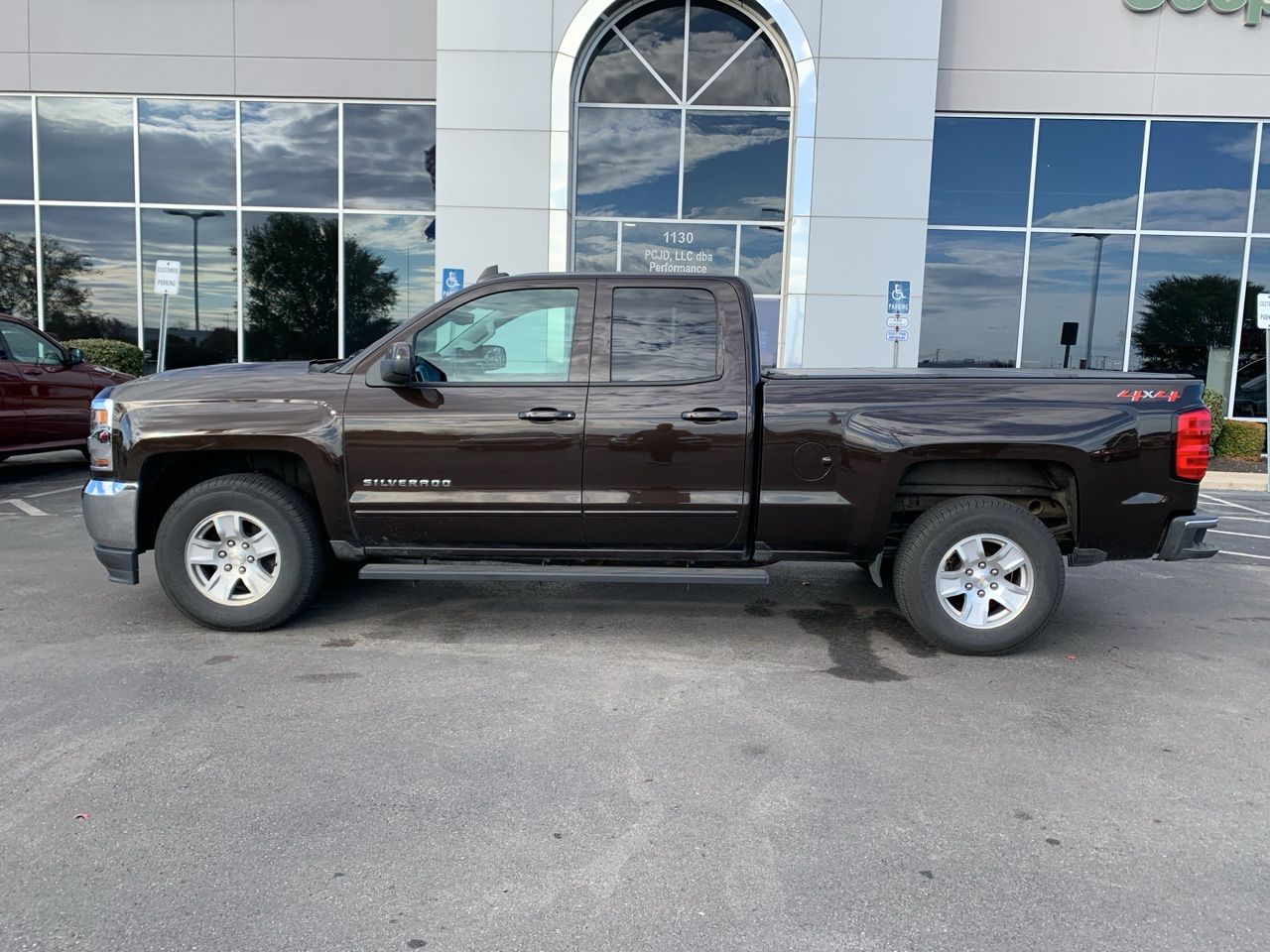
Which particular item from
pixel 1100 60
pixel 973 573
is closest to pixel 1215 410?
pixel 1100 60

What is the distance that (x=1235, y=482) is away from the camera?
12969 mm

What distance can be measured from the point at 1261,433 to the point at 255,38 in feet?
58.1

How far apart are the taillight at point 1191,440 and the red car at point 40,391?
1095 centimetres

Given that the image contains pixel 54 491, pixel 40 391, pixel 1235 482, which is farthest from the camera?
pixel 1235 482

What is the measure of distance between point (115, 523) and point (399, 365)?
1865 millimetres

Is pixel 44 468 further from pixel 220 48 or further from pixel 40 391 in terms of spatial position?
pixel 220 48

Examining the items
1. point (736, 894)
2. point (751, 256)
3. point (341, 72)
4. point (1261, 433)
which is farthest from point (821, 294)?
point (736, 894)

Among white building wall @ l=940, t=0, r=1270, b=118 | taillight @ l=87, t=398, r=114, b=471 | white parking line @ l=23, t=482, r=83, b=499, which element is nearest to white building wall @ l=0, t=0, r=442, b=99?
white parking line @ l=23, t=482, r=83, b=499

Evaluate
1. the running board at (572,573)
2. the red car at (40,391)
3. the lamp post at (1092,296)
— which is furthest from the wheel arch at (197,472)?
the lamp post at (1092,296)

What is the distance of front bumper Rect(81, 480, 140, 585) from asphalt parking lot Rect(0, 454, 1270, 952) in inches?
15.9

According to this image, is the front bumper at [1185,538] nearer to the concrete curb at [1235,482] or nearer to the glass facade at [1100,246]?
the concrete curb at [1235,482]

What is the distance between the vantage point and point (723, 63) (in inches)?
567

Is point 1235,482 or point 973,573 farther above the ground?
point 973,573

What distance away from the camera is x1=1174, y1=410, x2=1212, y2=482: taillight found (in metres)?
4.79
